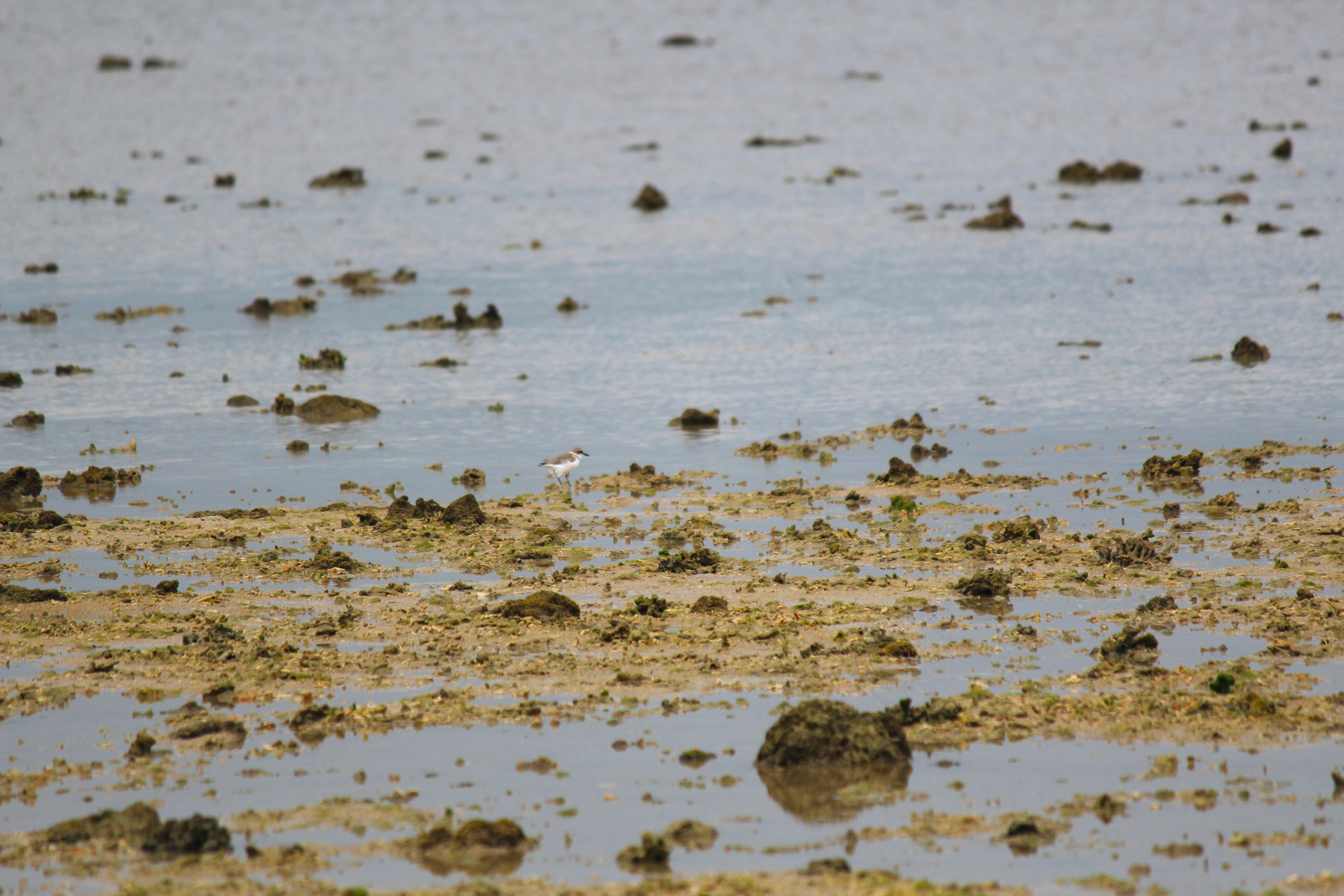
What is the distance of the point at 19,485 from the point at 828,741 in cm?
1493

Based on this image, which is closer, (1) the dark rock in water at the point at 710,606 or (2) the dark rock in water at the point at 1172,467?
(1) the dark rock in water at the point at 710,606

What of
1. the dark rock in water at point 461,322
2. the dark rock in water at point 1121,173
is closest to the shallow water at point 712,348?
the dark rock in water at point 461,322

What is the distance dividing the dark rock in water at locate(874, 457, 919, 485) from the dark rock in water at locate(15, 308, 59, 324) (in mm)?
26397

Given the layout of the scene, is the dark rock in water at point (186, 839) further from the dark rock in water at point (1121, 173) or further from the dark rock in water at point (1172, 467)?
the dark rock in water at point (1121, 173)

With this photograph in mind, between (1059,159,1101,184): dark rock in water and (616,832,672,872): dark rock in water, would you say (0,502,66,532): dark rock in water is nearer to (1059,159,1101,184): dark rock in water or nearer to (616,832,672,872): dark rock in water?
(616,832,672,872): dark rock in water

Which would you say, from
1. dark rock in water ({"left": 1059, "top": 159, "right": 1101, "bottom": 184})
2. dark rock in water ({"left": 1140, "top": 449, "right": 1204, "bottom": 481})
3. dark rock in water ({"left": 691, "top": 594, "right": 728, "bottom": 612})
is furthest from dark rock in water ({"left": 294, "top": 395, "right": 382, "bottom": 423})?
dark rock in water ({"left": 1059, "top": 159, "right": 1101, "bottom": 184})

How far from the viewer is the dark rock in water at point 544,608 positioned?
14.7m

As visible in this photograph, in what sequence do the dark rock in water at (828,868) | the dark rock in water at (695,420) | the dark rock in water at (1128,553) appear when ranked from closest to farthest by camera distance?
the dark rock in water at (828,868)
the dark rock in water at (1128,553)
the dark rock in water at (695,420)

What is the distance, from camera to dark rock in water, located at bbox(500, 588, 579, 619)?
1466cm

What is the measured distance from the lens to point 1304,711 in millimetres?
11773

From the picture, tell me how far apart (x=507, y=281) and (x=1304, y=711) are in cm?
3497

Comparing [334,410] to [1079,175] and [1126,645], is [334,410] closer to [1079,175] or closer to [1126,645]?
[1126,645]

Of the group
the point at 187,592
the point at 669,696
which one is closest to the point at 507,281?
the point at 187,592

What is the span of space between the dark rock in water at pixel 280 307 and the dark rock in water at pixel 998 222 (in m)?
22.5
